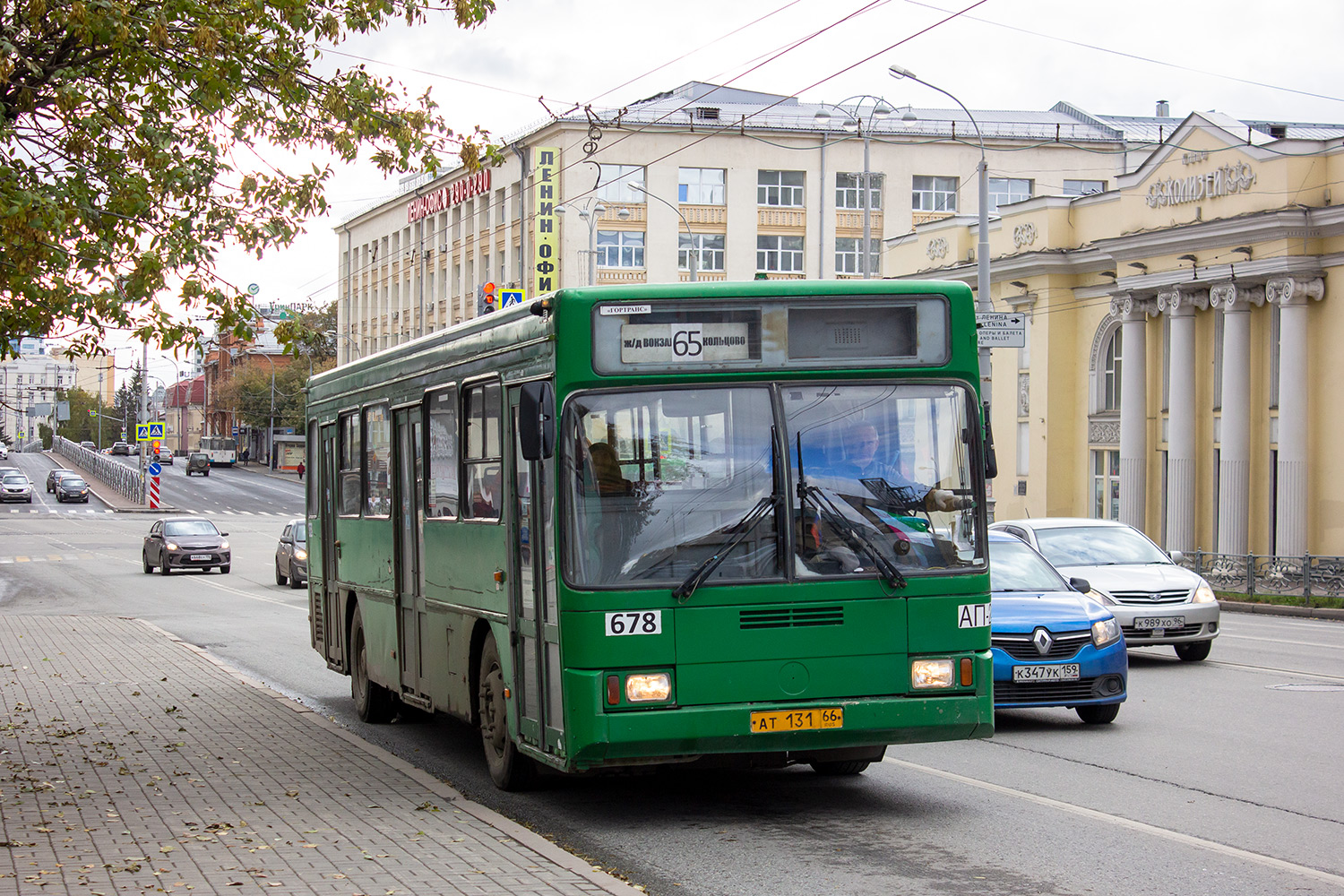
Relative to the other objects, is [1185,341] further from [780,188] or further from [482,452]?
[482,452]

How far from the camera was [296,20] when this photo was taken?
1082cm

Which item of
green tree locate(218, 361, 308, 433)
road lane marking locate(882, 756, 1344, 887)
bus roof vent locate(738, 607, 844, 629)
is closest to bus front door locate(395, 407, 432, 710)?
road lane marking locate(882, 756, 1344, 887)

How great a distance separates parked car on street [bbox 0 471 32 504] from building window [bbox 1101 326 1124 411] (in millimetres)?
64191

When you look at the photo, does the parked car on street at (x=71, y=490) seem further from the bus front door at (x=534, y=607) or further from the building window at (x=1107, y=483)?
the bus front door at (x=534, y=607)

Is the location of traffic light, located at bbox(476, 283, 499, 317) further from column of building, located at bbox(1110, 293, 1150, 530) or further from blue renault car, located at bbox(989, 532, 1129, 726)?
blue renault car, located at bbox(989, 532, 1129, 726)

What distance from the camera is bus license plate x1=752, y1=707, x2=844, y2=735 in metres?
7.98

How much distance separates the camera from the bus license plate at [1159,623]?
16.8m

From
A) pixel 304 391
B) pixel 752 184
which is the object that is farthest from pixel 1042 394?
pixel 304 391

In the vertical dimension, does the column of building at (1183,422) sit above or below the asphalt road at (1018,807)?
above

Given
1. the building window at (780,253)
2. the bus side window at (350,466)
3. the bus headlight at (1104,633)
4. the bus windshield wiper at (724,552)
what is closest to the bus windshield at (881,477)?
the bus windshield wiper at (724,552)

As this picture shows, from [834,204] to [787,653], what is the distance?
210 feet

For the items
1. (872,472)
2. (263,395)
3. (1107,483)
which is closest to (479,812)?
(872,472)

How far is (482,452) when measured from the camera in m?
9.59

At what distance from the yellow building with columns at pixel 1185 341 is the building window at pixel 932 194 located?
70.9 feet
